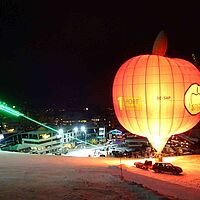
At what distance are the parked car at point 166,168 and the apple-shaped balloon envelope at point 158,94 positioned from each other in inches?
54.7

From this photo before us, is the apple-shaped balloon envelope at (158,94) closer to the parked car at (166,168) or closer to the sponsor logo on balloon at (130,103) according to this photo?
the sponsor logo on balloon at (130,103)

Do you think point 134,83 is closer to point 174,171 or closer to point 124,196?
point 174,171

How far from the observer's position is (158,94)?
1539cm

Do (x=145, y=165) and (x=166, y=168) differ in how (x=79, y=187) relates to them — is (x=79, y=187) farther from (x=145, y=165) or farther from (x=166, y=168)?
(x=145, y=165)

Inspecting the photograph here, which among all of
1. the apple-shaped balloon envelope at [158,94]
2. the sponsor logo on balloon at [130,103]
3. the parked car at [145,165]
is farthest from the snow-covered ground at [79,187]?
the sponsor logo on balloon at [130,103]

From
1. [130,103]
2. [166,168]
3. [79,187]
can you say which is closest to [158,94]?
[130,103]

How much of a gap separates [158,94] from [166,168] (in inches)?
150

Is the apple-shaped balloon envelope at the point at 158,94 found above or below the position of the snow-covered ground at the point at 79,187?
above

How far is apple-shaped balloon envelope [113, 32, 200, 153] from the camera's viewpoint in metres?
15.4

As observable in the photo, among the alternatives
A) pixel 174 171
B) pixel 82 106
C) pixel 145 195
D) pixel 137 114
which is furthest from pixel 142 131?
pixel 82 106

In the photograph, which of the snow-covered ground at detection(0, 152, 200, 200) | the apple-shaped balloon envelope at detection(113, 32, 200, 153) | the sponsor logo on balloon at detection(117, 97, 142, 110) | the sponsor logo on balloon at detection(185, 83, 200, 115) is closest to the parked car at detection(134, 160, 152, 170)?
the apple-shaped balloon envelope at detection(113, 32, 200, 153)

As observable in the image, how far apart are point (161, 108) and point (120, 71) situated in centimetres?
316

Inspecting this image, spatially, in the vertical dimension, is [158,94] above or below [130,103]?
above

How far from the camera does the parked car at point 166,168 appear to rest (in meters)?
15.3
